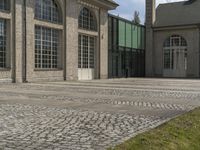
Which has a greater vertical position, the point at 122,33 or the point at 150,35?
the point at 150,35

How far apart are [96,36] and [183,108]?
2194cm

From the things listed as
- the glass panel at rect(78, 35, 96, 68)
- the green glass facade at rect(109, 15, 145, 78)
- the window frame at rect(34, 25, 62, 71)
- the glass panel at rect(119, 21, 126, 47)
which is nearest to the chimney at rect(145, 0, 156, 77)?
the green glass facade at rect(109, 15, 145, 78)

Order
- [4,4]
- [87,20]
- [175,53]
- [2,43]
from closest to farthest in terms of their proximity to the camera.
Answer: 1. [2,43]
2. [4,4]
3. [87,20]
4. [175,53]

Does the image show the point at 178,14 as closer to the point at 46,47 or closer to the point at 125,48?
the point at 125,48

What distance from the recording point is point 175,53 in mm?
41719

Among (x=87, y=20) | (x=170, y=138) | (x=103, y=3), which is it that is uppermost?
(x=103, y=3)

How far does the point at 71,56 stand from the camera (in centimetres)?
2786

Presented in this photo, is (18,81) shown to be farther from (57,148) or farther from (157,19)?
(157,19)

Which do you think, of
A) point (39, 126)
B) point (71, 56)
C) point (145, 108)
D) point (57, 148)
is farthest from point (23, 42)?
point (57, 148)

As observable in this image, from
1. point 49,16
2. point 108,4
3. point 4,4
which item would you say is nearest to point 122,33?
point 108,4

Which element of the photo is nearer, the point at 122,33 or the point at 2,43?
the point at 2,43

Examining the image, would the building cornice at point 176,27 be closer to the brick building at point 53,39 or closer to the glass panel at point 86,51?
the brick building at point 53,39

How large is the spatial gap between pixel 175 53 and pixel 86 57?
14.5m

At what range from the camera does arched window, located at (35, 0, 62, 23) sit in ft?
80.9
